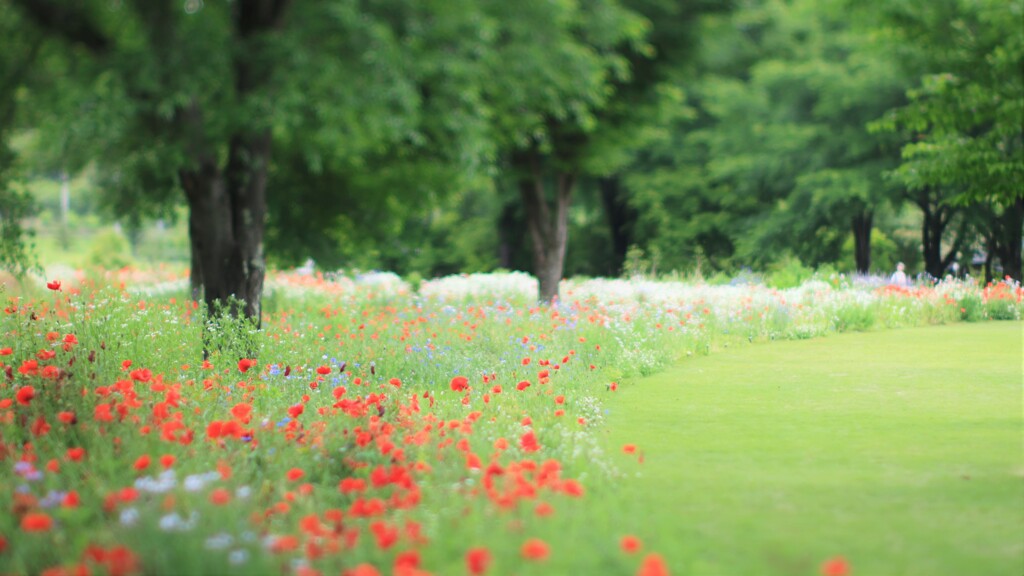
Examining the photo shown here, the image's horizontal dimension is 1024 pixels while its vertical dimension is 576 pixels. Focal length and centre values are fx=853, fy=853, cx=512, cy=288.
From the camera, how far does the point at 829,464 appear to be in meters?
5.59

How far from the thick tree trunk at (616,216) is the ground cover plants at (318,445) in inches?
832

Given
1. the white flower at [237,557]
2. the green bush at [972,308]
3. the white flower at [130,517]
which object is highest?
the white flower at [130,517]

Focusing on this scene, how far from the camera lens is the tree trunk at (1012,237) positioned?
23425 millimetres

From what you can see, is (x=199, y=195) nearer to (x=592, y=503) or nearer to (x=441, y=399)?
(x=441, y=399)

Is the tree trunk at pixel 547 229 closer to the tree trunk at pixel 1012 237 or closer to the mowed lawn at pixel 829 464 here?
the mowed lawn at pixel 829 464

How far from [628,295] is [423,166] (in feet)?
Result: 17.2

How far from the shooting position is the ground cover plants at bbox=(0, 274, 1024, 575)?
307cm

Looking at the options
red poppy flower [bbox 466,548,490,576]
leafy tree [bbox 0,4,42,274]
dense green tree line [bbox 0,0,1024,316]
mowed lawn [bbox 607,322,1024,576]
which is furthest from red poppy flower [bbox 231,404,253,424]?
leafy tree [bbox 0,4,42,274]

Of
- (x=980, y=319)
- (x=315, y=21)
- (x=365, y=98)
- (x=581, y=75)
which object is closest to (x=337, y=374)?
(x=365, y=98)

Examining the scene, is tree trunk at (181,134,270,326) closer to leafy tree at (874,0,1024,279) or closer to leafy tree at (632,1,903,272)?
leafy tree at (874,0,1024,279)

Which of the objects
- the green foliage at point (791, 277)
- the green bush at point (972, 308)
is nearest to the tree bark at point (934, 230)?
the green foliage at point (791, 277)

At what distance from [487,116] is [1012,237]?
18.6 meters

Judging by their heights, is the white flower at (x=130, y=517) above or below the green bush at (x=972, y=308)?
above

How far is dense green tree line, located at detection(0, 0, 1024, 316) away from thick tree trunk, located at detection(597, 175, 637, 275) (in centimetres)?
244
